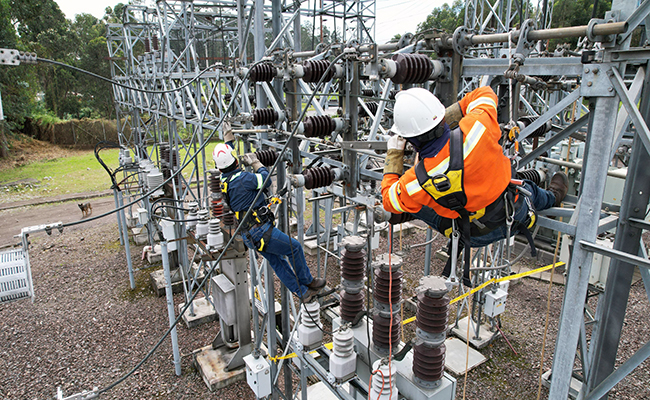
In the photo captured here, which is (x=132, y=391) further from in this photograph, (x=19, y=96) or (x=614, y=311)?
(x=19, y=96)

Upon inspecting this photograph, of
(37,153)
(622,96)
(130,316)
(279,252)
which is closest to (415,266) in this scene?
(279,252)

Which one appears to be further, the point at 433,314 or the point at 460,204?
the point at 433,314

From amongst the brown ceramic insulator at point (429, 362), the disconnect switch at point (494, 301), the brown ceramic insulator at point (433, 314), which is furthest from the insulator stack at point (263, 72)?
the disconnect switch at point (494, 301)

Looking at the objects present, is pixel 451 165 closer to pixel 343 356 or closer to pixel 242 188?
pixel 343 356

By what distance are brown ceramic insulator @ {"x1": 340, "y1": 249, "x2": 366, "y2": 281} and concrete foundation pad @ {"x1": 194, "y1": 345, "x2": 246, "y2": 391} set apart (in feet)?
12.4

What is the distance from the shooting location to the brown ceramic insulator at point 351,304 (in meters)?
4.00

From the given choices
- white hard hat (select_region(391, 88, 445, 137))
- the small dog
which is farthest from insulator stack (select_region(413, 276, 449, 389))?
the small dog

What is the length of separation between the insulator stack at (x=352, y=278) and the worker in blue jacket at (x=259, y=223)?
1.47 m

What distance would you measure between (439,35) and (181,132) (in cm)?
2961

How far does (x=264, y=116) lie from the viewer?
538 cm

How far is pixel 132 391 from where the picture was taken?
666cm

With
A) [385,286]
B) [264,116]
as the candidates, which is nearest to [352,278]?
[385,286]

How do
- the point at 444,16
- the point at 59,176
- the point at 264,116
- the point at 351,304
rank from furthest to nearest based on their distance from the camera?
the point at 444,16, the point at 59,176, the point at 264,116, the point at 351,304

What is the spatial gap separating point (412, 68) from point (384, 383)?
2504 millimetres
